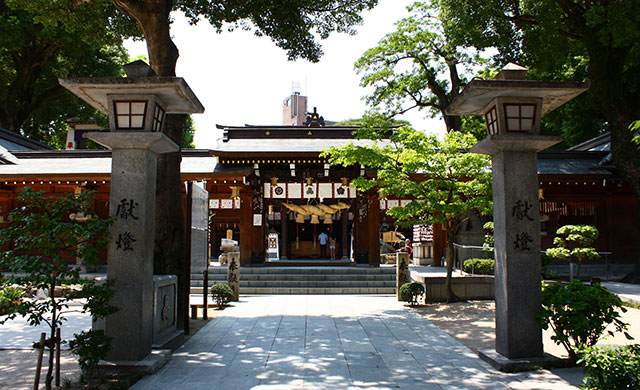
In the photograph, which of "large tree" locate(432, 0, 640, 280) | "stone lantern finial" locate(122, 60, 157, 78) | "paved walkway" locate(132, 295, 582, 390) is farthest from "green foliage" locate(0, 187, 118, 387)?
"large tree" locate(432, 0, 640, 280)

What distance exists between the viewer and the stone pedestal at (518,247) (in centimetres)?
618

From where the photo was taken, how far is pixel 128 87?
6.21 m

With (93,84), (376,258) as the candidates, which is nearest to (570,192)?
(376,258)

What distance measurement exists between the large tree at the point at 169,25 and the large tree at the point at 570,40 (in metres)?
5.11

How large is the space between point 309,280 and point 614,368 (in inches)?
494

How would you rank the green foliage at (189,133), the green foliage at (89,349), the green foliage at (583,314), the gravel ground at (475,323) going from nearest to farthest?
the green foliage at (89,349) < the green foliage at (583,314) < the gravel ground at (475,323) < the green foliage at (189,133)

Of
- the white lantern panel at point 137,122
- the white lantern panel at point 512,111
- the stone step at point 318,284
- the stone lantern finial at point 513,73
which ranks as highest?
the stone lantern finial at point 513,73

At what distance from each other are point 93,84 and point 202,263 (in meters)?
4.88

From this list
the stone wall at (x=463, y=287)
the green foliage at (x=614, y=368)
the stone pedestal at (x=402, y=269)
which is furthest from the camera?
the stone pedestal at (x=402, y=269)

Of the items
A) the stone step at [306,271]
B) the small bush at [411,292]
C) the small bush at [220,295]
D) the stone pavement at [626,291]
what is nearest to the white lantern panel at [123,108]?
the small bush at [220,295]

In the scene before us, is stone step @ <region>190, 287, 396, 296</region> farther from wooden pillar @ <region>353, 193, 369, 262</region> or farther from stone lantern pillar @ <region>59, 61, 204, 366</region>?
stone lantern pillar @ <region>59, 61, 204, 366</region>

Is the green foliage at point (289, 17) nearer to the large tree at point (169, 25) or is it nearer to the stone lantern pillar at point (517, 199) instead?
the large tree at point (169, 25)

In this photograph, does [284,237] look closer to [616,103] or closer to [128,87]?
[616,103]

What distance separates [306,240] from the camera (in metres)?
25.5
